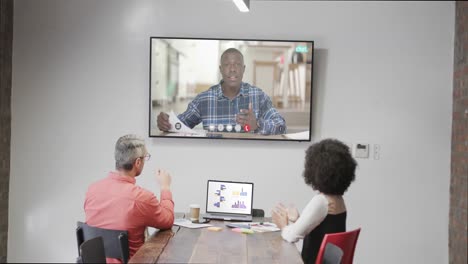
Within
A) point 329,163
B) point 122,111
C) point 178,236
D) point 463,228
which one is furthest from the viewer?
point 122,111

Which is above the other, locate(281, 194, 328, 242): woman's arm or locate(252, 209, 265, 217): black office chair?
locate(281, 194, 328, 242): woman's arm

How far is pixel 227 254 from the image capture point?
3.02m

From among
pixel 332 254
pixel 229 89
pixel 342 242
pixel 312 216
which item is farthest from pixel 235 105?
pixel 332 254

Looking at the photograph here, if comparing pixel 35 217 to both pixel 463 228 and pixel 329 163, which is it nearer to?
pixel 329 163

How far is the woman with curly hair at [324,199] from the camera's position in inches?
125

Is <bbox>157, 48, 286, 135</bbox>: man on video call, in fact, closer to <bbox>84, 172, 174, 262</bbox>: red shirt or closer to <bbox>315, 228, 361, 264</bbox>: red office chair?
<bbox>84, 172, 174, 262</bbox>: red shirt

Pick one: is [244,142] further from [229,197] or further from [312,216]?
[312,216]

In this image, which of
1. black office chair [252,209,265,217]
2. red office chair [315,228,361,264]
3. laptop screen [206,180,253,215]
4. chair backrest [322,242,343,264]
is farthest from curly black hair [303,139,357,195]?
black office chair [252,209,265,217]

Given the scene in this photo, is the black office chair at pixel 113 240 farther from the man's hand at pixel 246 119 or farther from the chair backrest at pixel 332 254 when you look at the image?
the man's hand at pixel 246 119

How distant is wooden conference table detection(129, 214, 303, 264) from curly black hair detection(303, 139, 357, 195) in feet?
1.15

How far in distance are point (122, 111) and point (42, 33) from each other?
0.92 m

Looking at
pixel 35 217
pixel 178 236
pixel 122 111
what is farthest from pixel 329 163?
pixel 35 217

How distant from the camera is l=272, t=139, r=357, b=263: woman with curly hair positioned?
10.4ft

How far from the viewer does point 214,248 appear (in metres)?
3.14
